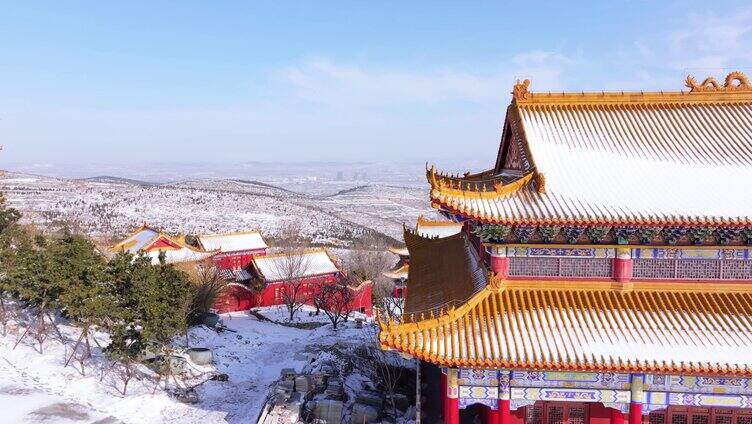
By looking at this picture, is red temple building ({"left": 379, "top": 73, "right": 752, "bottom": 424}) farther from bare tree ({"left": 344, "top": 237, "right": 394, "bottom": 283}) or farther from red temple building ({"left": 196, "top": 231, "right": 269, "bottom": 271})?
red temple building ({"left": 196, "top": 231, "right": 269, "bottom": 271})

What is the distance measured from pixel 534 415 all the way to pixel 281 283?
103 feet

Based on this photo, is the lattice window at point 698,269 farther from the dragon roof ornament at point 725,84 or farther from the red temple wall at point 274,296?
the red temple wall at point 274,296

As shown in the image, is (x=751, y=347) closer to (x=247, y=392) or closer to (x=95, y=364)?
(x=247, y=392)

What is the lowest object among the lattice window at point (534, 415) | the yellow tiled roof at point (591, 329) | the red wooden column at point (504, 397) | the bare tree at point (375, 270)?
the bare tree at point (375, 270)

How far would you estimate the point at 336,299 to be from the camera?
1486 inches

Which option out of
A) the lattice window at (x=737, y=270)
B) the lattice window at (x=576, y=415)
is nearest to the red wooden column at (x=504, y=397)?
the lattice window at (x=576, y=415)

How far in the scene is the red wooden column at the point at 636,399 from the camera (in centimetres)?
1162

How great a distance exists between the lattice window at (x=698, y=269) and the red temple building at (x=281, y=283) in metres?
30.4

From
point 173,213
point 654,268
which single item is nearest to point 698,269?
point 654,268

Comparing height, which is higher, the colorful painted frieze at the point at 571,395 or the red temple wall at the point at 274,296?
the colorful painted frieze at the point at 571,395

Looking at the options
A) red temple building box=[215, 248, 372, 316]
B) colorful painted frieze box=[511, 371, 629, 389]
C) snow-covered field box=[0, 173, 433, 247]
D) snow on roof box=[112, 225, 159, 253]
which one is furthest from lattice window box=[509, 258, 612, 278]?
snow-covered field box=[0, 173, 433, 247]

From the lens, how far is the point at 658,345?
11000 millimetres

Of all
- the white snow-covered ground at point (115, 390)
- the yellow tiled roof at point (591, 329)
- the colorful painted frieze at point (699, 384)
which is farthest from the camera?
the white snow-covered ground at point (115, 390)

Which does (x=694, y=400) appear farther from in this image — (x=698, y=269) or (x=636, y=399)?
(x=698, y=269)
